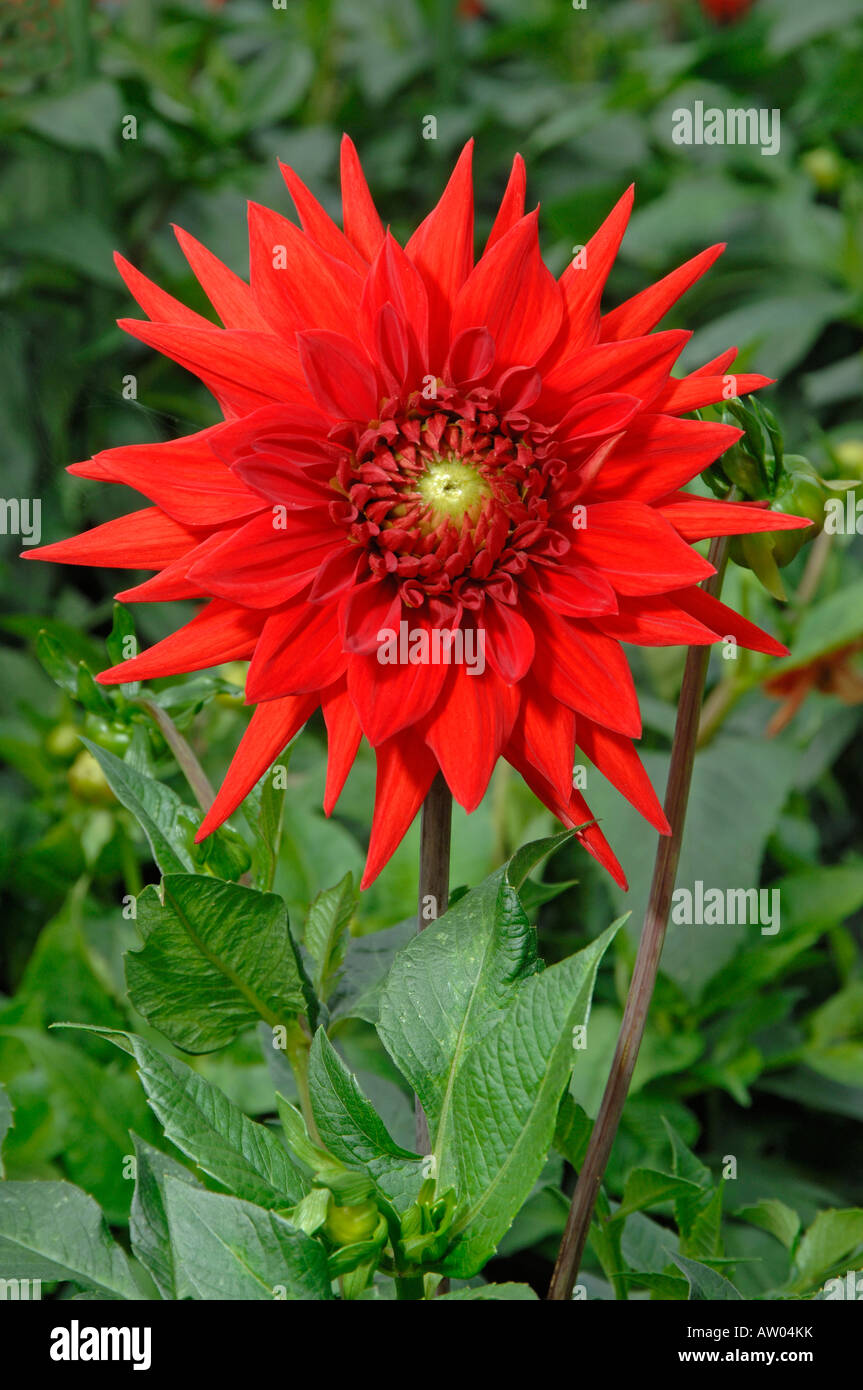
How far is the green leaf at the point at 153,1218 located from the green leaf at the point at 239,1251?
3cm

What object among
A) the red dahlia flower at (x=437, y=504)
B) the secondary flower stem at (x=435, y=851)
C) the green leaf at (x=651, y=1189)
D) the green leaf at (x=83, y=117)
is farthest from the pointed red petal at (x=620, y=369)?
the green leaf at (x=83, y=117)

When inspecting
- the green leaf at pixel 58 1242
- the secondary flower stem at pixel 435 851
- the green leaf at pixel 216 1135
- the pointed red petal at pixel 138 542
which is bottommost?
the green leaf at pixel 58 1242

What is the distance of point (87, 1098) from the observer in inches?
18.9

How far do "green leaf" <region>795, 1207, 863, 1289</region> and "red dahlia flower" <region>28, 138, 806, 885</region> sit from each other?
14cm

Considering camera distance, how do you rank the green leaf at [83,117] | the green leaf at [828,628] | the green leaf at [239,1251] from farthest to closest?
1. the green leaf at [83,117]
2. the green leaf at [828,628]
3. the green leaf at [239,1251]

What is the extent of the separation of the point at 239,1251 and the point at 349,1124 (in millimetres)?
38

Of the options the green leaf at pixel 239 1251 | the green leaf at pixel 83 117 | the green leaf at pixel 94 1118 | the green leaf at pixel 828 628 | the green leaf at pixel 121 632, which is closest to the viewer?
the green leaf at pixel 239 1251

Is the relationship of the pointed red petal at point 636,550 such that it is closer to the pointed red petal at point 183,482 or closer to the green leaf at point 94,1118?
the pointed red petal at point 183,482

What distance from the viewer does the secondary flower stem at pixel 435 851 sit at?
12.6 inches

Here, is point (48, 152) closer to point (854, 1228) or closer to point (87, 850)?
point (87, 850)

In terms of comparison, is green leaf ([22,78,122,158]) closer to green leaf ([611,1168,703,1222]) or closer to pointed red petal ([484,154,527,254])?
pointed red petal ([484,154,527,254])

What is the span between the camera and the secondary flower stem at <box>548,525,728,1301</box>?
0.33 meters

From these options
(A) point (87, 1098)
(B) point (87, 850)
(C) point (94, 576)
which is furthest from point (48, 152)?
(A) point (87, 1098)

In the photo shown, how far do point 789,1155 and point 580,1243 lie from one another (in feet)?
1.25
